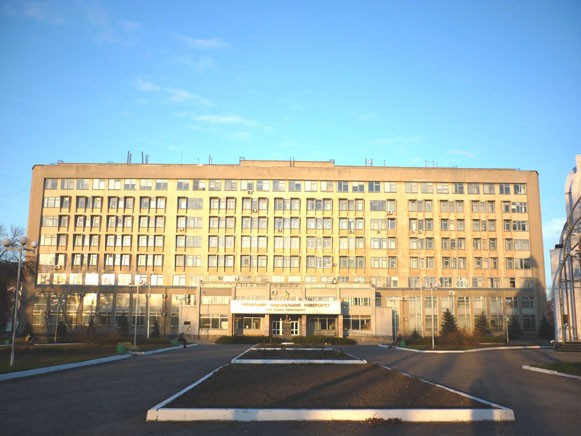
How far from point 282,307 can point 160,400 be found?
49.3 meters

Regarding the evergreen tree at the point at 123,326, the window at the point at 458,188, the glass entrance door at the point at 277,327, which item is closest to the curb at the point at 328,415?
the evergreen tree at the point at 123,326

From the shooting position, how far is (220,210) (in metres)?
74.1

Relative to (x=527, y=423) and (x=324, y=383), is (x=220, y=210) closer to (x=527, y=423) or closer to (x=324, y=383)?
(x=324, y=383)

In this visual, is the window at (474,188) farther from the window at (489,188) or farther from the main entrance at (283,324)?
the main entrance at (283,324)

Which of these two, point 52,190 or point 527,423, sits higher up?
point 52,190

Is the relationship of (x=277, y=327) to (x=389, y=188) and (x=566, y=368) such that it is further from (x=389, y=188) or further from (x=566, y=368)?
(x=566, y=368)

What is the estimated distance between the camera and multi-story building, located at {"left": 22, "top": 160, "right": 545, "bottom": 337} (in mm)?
70812

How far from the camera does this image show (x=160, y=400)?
45.0 feet

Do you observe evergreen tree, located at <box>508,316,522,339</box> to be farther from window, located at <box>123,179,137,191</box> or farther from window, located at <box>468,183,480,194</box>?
window, located at <box>123,179,137,191</box>

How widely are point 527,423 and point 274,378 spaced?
893 cm

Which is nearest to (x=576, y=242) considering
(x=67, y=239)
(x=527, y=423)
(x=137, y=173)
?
(x=527, y=423)

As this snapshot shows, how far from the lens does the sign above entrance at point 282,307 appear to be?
205 feet

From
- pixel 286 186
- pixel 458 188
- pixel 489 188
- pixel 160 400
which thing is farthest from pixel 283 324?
pixel 160 400

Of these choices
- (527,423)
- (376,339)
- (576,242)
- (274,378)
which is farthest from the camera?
(376,339)
